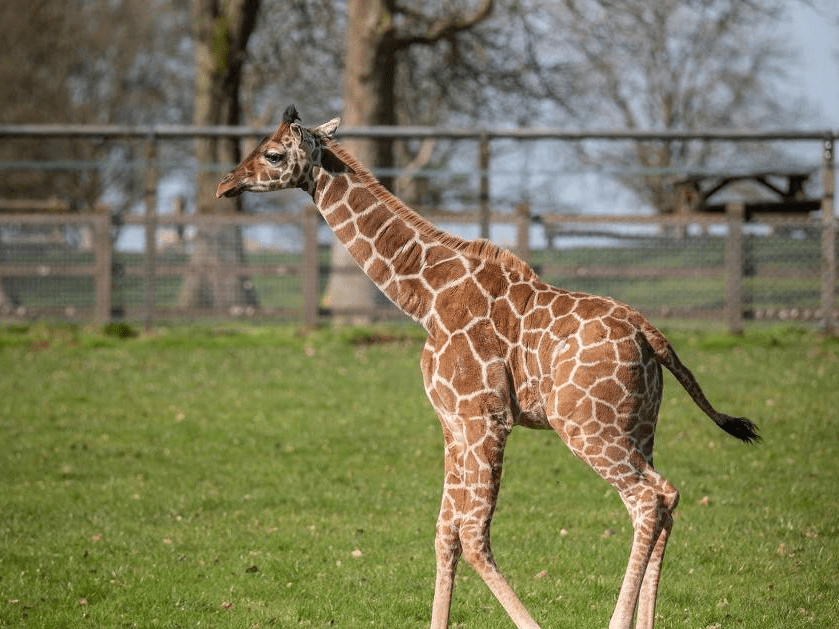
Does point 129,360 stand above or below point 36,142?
below

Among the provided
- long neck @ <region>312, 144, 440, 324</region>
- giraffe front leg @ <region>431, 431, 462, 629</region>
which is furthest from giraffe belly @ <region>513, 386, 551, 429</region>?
long neck @ <region>312, 144, 440, 324</region>

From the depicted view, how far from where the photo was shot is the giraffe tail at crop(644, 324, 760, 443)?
6.18m

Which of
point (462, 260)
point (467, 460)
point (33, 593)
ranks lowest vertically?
point (33, 593)

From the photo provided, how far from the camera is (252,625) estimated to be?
6.96 metres

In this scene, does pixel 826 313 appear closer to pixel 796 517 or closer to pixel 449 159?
pixel 796 517

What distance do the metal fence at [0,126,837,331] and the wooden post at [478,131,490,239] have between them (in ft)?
0.08

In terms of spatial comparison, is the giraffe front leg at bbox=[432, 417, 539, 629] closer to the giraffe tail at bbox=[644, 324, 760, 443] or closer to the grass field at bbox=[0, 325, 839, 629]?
the giraffe tail at bbox=[644, 324, 760, 443]

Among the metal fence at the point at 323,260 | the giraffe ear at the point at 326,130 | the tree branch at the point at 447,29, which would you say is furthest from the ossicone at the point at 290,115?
the tree branch at the point at 447,29

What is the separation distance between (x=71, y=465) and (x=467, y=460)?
6.39m

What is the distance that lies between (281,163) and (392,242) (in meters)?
0.79

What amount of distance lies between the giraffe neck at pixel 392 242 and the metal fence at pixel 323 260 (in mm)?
10831

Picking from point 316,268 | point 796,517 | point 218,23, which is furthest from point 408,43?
point 796,517

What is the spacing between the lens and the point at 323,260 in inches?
721

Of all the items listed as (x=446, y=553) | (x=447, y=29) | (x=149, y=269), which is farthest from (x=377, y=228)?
(x=447, y=29)
